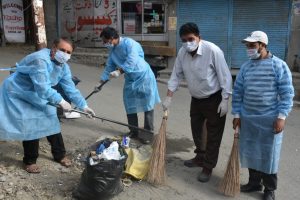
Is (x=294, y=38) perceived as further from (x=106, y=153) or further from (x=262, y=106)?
(x=106, y=153)

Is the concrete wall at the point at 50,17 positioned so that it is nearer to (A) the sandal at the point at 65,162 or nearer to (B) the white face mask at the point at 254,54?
(A) the sandal at the point at 65,162

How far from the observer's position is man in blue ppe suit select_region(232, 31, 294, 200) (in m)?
3.40

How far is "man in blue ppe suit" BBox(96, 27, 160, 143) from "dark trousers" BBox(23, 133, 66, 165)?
1302mm

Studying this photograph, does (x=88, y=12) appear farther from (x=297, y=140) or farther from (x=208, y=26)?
(x=297, y=140)

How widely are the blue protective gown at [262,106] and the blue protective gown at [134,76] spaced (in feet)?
5.29

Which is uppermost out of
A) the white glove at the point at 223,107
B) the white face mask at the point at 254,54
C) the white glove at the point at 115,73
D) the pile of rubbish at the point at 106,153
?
the white face mask at the point at 254,54

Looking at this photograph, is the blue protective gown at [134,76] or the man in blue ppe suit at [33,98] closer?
the man in blue ppe suit at [33,98]

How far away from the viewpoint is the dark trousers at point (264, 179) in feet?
12.1

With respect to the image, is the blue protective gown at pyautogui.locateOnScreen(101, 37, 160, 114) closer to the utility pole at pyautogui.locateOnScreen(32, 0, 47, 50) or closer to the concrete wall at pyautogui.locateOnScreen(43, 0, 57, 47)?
the utility pole at pyautogui.locateOnScreen(32, 0, 47, 50)

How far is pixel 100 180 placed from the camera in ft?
10.9

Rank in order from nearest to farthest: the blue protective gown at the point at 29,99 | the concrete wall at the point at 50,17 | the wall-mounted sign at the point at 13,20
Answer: the blue protective gown at the point at 29,99 → the concrete wall at the point at 50,17 → the wall-mounted sign at the point at 13,20

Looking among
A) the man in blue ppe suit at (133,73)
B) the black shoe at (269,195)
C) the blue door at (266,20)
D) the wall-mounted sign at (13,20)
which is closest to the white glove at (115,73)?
the man in blue ppe suit at (133,73)

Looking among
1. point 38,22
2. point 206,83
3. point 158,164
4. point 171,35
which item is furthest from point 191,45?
point 171,35

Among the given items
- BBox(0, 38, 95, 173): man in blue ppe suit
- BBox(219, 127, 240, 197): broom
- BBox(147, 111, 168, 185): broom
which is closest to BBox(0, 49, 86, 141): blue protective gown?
BBox(0, 38, 95, 173): man in blue ppe suit
